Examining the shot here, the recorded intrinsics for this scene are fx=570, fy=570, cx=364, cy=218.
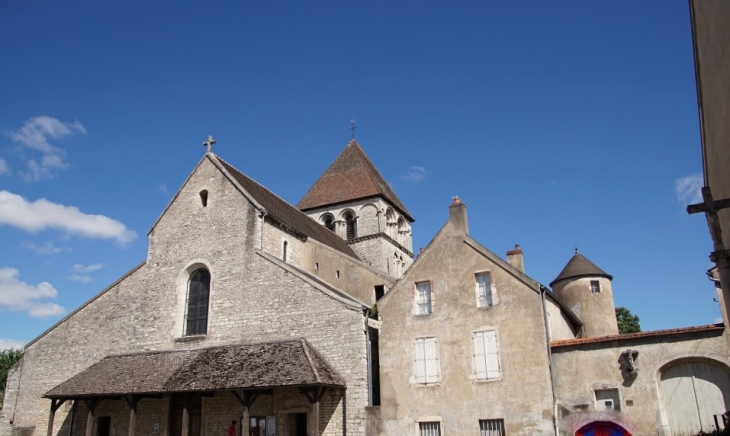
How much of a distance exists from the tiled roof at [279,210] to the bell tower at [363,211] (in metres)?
3.37

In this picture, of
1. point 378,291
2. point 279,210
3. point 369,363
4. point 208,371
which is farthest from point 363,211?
point 208,371

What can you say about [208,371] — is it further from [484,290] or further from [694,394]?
[694,394]

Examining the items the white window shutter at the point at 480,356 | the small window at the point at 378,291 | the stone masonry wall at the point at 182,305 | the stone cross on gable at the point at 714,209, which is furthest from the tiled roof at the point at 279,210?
the stone cross on gable at the point at 714,209

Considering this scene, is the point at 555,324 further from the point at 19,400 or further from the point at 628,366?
the point at 19,400

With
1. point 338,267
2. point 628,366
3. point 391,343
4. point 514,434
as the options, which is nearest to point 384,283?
point 338,267

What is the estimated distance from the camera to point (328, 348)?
622 inches

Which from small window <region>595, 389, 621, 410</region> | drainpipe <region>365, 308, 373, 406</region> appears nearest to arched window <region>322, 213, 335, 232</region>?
drainpipe <region>365, 308, 373, 406</region>

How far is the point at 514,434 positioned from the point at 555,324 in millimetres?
3729

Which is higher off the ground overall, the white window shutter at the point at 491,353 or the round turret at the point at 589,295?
the round turret at the point at 589,295

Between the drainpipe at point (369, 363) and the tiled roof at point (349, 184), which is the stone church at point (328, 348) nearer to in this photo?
the drainpipe at point (369, 363)

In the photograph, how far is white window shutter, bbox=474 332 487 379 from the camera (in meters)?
14.0

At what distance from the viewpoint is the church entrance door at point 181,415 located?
16891 mm

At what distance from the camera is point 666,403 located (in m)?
12.6

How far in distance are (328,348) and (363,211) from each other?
47.0 ft
